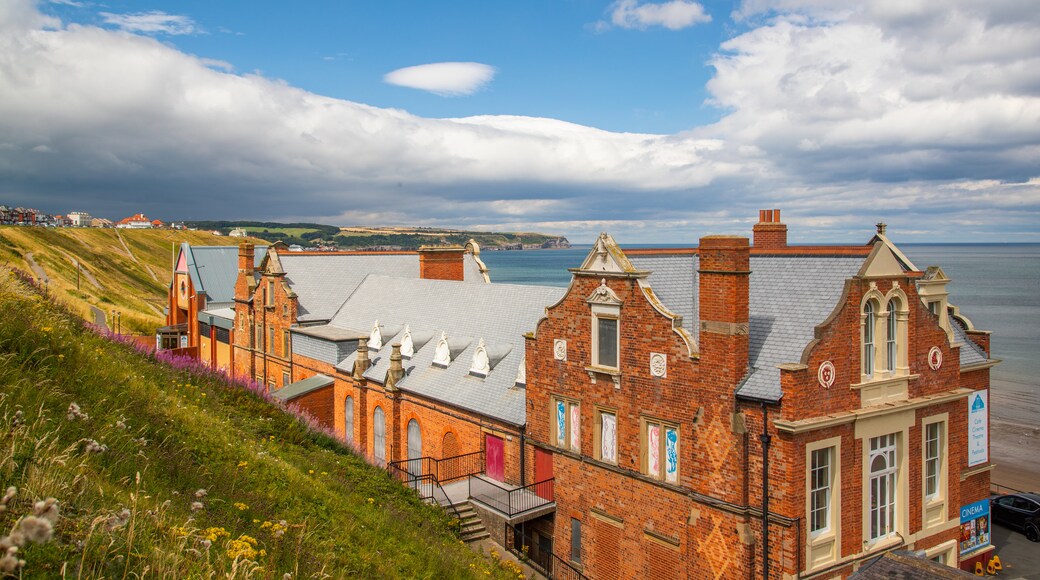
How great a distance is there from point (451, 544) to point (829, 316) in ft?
33.6

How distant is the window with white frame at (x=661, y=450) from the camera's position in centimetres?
1769

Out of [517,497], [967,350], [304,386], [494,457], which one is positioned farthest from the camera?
[304,386]

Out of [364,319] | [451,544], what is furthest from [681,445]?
[364,319]

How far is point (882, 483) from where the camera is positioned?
17781 mm

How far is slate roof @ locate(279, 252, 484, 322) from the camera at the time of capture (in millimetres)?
40406

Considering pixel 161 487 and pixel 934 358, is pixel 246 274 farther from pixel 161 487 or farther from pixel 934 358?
pixel 934 358

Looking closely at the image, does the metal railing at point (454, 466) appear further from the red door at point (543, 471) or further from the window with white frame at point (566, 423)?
→ the window with white frame at point (566, 423)

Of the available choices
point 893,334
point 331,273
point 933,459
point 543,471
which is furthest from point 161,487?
point 331,273

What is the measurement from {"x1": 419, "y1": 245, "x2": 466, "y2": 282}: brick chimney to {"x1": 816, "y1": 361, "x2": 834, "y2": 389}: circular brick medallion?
29.8m

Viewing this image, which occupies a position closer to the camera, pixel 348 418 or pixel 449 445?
pixel 449 445

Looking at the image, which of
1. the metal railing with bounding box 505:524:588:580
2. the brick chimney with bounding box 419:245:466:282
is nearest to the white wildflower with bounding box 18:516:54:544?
the metal railing with bounding box 505:524:588:580

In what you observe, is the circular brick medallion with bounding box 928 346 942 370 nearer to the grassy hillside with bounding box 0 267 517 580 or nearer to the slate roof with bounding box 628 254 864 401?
the slate roof with bounding box 628 254 864 401

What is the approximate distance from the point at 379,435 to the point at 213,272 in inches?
1222

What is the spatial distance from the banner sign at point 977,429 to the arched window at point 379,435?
2185 cm
